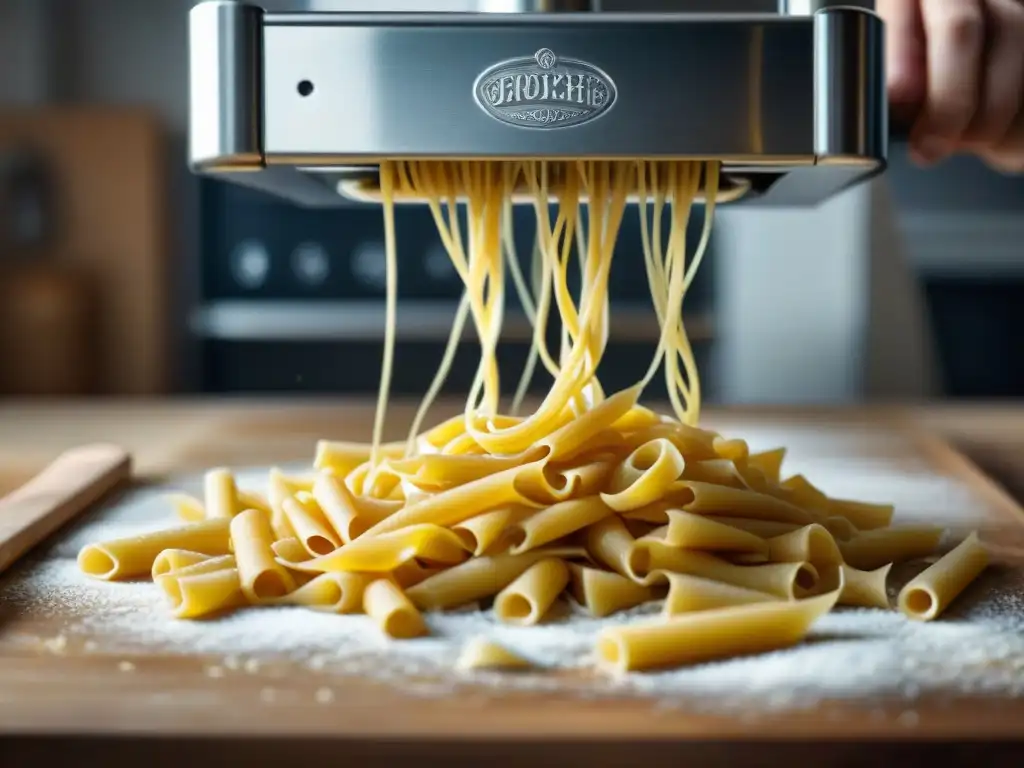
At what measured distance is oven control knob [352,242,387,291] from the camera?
11.0 feet

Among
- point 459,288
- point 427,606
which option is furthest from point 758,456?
point 459,288

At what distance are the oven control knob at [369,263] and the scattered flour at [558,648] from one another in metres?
2.30

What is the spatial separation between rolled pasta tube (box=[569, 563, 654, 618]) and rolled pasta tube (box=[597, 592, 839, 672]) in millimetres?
85

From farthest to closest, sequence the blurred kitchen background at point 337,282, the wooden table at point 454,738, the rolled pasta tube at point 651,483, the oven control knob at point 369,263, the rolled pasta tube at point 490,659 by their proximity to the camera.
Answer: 1. the oven control knob at point 369,263
2. the blurred kitchen background at point 337,282
3. the rolled pasta tube at point 651,483
4. the rolled pasta tube at point 490,659
5. the wooden table at point 454,738

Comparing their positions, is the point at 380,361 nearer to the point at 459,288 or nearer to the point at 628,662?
the point at 459,288

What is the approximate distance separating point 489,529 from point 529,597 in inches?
4.1

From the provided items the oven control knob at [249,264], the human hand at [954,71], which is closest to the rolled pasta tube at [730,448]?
the human hand at [954,71]

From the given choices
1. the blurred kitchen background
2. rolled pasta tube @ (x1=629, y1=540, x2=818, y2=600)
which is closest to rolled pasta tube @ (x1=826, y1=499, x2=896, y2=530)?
rolled pasta tube @ (x1=629, y1=540, x2=818, y2=600)

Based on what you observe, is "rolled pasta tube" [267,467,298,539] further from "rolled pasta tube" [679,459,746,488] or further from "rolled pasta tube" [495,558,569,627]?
"rolled pasta tube" [679,459,746,488]

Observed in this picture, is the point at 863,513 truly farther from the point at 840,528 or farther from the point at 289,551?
the point at 289,551

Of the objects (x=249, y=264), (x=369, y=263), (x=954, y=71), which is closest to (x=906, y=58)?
(x=954, y=71)

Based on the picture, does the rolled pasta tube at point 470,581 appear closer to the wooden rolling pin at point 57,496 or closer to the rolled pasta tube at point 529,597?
the rolled pasta tube at point 529,597

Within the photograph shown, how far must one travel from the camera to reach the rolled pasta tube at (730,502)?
1.05 metres

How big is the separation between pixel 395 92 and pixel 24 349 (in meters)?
2.76
